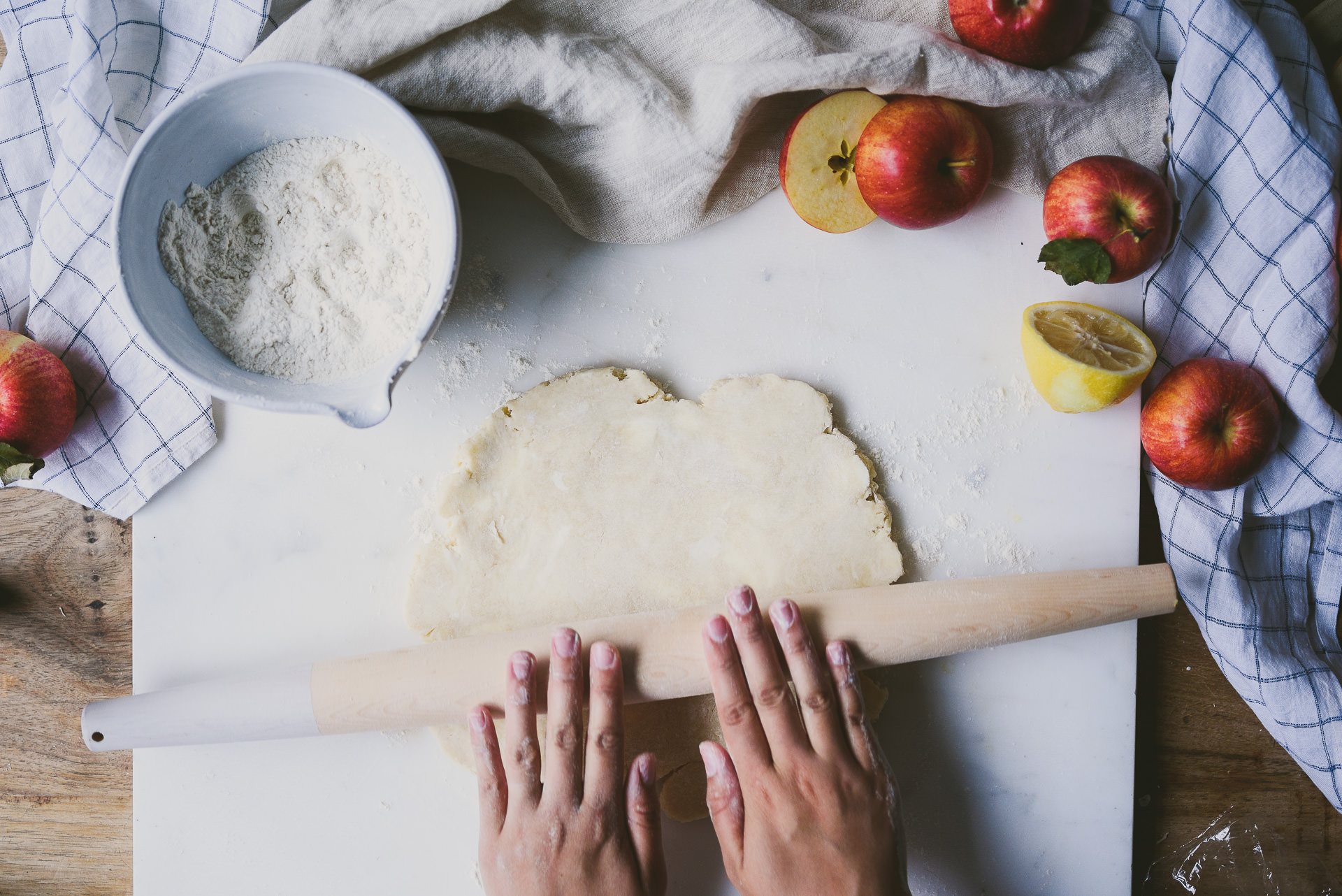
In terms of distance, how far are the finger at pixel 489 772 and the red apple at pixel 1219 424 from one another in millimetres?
1030

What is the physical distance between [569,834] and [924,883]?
0.56 m

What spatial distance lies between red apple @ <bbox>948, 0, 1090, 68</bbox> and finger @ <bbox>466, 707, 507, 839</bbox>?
3.80 feet

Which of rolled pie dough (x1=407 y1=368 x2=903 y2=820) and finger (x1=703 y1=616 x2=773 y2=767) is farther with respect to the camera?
rolled pie dough (x1=407 y1=368 x2=903 y2=820)

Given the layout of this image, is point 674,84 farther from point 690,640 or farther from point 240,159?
point 690,640

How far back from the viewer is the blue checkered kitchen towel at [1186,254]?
1.12 meters

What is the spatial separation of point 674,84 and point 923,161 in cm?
38

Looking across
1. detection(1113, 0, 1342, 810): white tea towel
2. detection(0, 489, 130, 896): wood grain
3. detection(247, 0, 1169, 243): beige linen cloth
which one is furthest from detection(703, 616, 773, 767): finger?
detection(0, 489, 130, 896): wood grain

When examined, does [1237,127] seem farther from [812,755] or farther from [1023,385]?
[812,755]

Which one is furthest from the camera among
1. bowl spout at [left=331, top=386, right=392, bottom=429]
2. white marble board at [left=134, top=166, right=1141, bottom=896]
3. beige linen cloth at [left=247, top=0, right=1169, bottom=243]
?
white marble board at [left=134, top=166, right=1141, bottom=896]

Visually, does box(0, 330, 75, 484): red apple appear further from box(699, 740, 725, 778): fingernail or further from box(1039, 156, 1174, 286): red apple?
box(1039, 156, 1174, 286): red apple

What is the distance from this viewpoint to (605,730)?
104 cm

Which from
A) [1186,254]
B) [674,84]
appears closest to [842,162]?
[674,84]

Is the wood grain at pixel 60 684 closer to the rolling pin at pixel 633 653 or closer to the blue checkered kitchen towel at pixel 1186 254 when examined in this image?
the blue checkered kitchen towel at pixel 1186 254

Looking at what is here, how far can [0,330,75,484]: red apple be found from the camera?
1062mm
